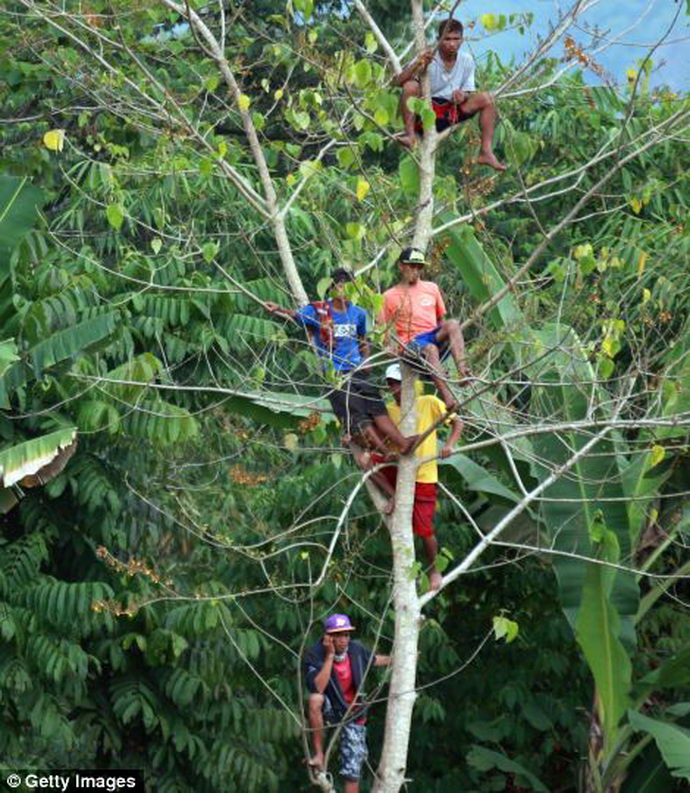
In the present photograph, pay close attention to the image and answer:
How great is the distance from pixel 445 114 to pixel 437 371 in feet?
4.24

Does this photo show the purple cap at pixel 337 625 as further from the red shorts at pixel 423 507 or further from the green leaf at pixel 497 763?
the green leaf at pixel 497 763

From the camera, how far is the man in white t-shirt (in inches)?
283

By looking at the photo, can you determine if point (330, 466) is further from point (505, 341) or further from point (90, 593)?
point (505, 341)

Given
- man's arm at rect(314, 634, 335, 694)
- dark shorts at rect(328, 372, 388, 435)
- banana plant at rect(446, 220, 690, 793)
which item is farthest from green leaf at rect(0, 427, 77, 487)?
banana plant at rect(446, 220, 690, 793)

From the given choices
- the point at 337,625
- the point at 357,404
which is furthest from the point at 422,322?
the point at 337,625

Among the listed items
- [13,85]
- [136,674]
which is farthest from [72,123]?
[136,674]

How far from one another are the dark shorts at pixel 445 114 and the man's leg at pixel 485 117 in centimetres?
2

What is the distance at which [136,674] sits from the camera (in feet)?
32.8

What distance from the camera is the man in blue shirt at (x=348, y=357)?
7.20 m

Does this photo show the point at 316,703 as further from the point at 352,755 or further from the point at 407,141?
the point at 407,141

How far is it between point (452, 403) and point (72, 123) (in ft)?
23.3

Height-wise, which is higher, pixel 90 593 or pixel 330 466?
pixel 330 466

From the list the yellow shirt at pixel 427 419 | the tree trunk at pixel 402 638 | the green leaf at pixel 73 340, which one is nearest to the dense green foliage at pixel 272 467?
the green leaf at pixel 73 340

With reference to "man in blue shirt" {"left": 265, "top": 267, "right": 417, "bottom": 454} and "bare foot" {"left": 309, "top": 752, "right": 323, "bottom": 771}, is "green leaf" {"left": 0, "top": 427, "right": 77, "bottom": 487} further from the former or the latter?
"bare foot" {"left": 309, "top": 752, "right": 323, "bottom": 771}
